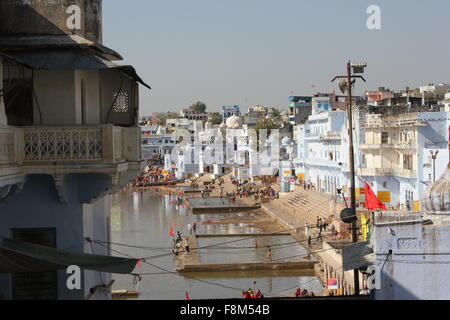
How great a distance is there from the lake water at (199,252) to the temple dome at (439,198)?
15.7 ft

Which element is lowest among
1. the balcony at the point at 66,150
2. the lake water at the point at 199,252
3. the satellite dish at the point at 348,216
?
the lake water at the point at 199,252

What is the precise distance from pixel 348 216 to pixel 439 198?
1.69m

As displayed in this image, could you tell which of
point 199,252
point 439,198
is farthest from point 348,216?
point 199,252

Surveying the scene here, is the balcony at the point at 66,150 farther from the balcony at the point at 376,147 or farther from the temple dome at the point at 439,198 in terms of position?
the balcony at the point at 376,147

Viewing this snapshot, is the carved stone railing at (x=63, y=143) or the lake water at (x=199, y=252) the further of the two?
the lake water at (x=199, y=252)

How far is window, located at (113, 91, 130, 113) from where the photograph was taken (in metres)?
9.86

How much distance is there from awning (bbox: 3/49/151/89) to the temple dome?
5.01m

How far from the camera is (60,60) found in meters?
8.60

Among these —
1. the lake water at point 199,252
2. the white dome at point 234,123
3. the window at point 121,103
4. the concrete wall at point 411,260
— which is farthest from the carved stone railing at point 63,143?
the white dome at point 234,123

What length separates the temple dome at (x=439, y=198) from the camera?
10141mm

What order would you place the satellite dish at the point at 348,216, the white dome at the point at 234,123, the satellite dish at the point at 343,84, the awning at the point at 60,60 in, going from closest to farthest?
the awning at the point at 60,60 < the satellite dish at the point at 348,216 < the satellite dish at the point at 343,84 < the white dome at the point at 234,123

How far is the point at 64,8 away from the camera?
905cm

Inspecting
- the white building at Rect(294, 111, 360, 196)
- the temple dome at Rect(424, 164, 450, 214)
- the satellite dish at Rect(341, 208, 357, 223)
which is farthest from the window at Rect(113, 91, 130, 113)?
the white building at Rect(294, 111, 360, 196)
